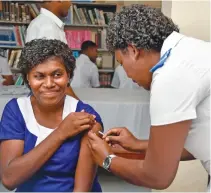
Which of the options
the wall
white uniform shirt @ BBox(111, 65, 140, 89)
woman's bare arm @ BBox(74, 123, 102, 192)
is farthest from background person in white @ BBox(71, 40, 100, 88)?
woman's bare arm @ BBox(74, 123, 102, 192)

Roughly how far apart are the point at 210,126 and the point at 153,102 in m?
0.20

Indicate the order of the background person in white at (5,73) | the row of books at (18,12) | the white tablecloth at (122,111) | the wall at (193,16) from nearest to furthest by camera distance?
the wall at (193,16) → the white tablecloth at (122,111) → the background person in white at (5,73) → the row of books at (18,12)

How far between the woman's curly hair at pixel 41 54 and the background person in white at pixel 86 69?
263cm

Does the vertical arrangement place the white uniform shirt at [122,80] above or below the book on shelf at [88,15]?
below

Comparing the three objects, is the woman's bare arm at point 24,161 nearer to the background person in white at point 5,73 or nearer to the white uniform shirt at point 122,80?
the background person in white at point 5,73

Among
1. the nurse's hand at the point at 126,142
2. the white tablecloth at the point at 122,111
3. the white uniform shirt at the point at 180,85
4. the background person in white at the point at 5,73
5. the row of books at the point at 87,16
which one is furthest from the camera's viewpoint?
the row of books at the point at 87,16

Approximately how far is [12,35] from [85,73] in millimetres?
1175

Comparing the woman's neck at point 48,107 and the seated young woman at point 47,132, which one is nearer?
the seated young woman at point 47,132

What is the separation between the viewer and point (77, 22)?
4.79 meters

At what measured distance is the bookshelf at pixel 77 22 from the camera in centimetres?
455

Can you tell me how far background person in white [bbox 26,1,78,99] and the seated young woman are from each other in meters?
0.85

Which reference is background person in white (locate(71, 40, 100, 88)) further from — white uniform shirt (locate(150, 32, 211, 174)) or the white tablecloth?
white uniform shirt (locate(150, 32, 211, 174))

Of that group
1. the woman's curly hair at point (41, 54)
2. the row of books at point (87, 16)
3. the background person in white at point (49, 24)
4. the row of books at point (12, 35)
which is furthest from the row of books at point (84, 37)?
the woman's curly hair at point (41, 54)

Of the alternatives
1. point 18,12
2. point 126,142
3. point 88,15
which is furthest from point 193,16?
point 18,12
